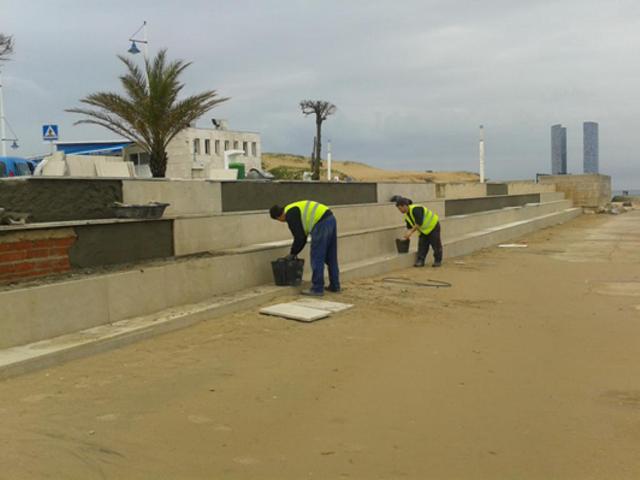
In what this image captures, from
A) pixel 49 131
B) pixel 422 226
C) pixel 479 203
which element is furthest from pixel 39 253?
pixel 479 203

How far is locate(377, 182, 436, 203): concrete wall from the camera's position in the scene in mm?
14500

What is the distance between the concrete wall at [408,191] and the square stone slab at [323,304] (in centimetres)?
715

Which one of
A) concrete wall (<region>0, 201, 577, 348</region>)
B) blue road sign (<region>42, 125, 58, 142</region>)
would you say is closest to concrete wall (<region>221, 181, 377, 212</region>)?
concrete wall (<region>0, 201, 577, 348</region>)

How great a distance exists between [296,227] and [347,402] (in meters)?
3.85

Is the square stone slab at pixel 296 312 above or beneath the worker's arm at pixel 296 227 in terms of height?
beneath

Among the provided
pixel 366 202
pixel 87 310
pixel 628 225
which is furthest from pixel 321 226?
pixel 628 225

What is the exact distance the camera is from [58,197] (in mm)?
6668

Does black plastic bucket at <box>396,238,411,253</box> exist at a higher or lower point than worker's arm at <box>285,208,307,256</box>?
lower

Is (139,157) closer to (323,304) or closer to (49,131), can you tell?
(49,131)

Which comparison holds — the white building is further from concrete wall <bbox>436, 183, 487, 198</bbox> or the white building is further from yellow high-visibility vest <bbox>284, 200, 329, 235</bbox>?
yellow high-visibility vest <bbox>284, 200, 329, 235</bbox>

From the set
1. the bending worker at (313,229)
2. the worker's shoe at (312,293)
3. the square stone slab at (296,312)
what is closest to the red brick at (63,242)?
the square stone slab at (296,312)

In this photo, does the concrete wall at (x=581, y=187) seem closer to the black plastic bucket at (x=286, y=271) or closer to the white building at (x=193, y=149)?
the white building at (x=193, y=149)

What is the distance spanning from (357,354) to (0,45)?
36.8 feet

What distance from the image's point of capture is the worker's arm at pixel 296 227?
25.4 feet
